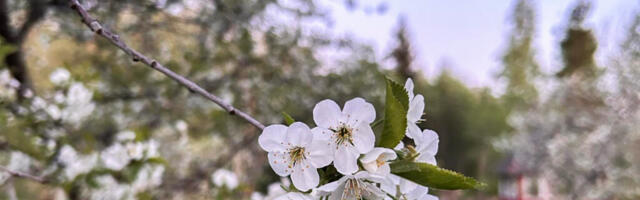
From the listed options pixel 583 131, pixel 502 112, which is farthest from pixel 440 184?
Answer: pixel 502 112

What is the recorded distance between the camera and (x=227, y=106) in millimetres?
801

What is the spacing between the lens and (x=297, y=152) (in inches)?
30.5

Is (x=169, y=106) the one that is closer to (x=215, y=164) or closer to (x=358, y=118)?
(x=215, y=164)

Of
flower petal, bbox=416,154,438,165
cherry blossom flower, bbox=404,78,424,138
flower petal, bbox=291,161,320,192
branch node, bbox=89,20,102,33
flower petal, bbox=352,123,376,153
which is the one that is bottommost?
branch node, bbox=89,20,102,33

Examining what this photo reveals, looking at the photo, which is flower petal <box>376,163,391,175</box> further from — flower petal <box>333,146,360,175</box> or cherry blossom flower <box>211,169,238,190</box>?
cherry blossom flower <box>211,169,238,190</box>

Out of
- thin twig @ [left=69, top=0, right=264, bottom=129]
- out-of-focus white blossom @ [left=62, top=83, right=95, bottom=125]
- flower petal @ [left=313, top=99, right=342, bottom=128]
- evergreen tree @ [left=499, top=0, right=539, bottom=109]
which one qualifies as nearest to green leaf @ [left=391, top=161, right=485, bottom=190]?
flower petal @ [left=313, top=99, right=342, bottom=128]

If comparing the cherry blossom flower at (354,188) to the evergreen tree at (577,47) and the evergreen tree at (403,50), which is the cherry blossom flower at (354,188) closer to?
the evergreen tree at (403,50)

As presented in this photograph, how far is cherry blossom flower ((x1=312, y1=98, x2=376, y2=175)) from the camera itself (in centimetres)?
71

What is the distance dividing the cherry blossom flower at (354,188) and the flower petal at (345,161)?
0.01m

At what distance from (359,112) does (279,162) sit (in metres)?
0.16

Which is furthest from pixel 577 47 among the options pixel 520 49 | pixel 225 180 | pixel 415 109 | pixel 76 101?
pixel 415 109

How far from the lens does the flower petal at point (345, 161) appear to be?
0.70 metres

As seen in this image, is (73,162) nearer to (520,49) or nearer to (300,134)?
(300,134)

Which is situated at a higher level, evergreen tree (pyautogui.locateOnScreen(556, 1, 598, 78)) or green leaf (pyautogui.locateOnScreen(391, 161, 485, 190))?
evergreen tree (pyautogui.locateOnScreen(556, 1, 598, 78))
